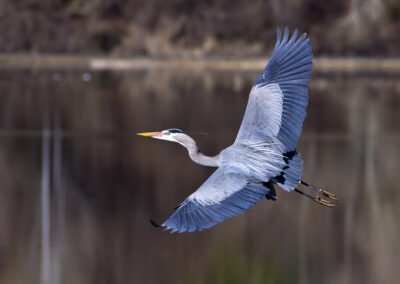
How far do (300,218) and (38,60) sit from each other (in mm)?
14289

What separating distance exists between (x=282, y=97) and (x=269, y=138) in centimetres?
23

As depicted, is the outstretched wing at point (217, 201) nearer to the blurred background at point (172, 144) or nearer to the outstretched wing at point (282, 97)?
the outstretched wing at point (282, 97)

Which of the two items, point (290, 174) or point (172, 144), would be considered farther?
point (172, 144)

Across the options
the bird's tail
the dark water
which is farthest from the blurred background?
the bird's tail

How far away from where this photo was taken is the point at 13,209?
348 inches

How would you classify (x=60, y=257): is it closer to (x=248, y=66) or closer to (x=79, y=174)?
(x=79, y=174)

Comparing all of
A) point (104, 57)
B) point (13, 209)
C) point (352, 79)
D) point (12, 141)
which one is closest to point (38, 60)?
point (104, 57)

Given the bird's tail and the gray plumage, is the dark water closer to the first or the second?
the gray plumage

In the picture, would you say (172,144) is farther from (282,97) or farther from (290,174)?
(290,174)

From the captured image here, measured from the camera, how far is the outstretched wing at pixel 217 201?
206 inches

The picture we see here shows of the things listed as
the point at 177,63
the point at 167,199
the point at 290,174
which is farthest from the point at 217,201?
the point at 177,63

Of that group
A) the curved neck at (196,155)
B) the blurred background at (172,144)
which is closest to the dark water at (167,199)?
the blurred background at (172,144)

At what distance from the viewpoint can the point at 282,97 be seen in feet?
19.1

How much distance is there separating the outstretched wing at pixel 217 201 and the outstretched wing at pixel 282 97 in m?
0.29
